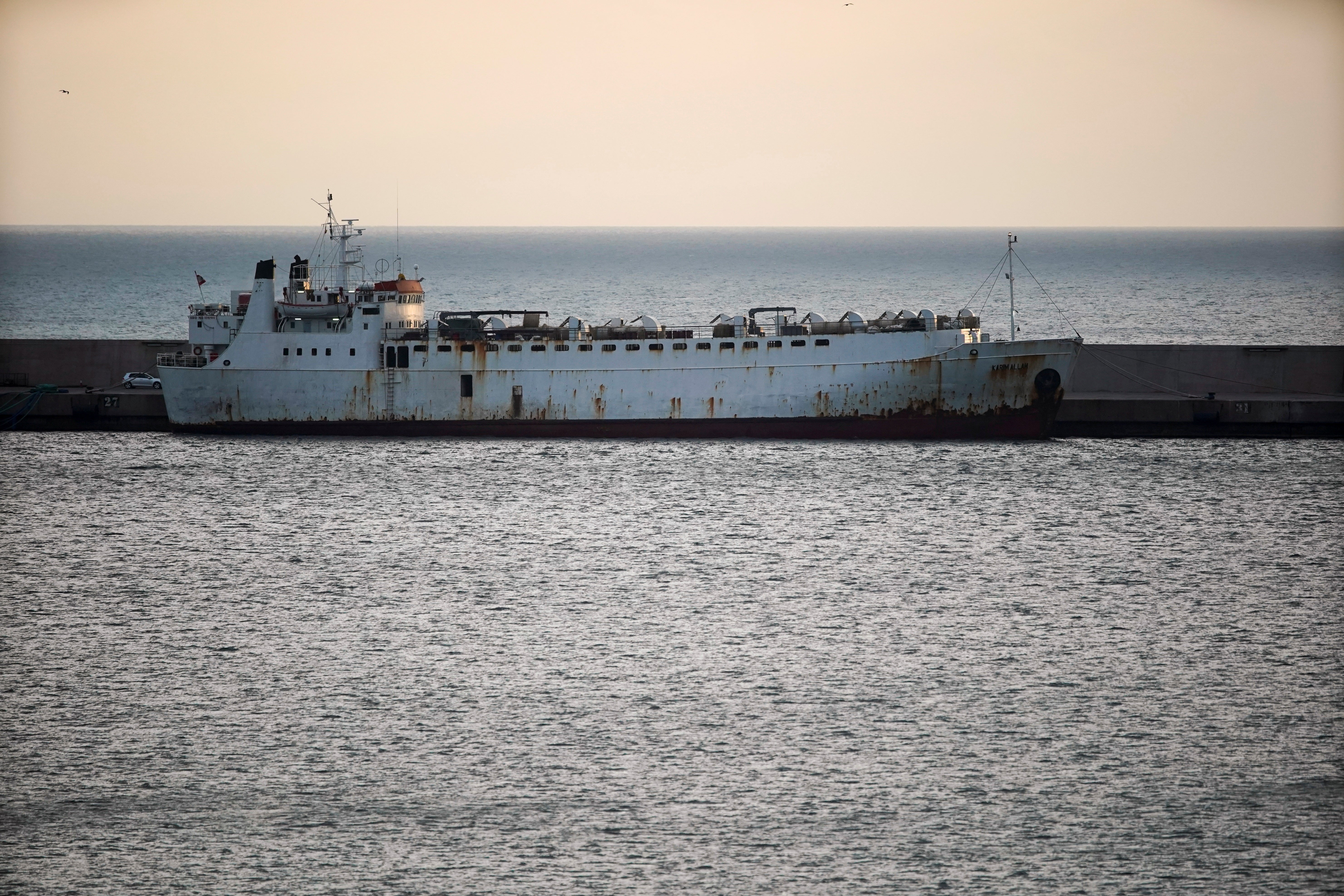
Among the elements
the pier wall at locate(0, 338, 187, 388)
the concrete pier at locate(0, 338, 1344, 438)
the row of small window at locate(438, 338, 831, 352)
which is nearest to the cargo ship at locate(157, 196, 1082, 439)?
the row of small window at locate(438, 338, 831, 352)

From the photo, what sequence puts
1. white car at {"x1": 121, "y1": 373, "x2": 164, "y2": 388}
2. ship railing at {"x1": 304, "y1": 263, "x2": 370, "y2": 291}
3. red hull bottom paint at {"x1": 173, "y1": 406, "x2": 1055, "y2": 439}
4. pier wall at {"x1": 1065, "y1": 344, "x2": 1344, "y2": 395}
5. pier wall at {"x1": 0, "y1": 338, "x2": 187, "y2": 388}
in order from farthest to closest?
white car at {"x1": 121, "y1": 373, "x2": 164, "y2": 388} → pier wall at {"x1": 0, "y1": 338, "x2": 187, "y2": 388} → ship railing at {"x1": 304, "y1": 263, "x2": 370, "y2": 291} → pier wall at {"x1": 1065, "y1": 344, "x2": 1344, "y2": 395} → red hull bottom paint at {"x1": 173, "y1": 406, "x2": 1055, "y2": 439}

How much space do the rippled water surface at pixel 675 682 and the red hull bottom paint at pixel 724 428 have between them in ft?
16.9

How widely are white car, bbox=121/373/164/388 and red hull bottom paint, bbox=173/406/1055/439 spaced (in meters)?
7.33

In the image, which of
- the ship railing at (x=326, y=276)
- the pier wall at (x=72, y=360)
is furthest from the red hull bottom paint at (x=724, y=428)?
the pier wall at (x=72, y=360)

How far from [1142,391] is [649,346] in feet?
68.3

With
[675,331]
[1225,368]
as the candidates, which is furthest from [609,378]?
[1225,368]

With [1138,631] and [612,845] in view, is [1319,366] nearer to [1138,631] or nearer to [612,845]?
[1138,631]

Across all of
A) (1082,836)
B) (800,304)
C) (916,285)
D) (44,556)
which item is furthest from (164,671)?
(916,285)

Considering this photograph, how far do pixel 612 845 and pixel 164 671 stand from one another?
40.7 ft

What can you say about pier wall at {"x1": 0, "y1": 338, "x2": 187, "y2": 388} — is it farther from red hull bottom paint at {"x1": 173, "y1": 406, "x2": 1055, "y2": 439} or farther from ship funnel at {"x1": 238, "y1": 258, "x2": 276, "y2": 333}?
red hull bottom paint at {"x1": 173, "y1": 406, "x2": 1055, "y2": 439}

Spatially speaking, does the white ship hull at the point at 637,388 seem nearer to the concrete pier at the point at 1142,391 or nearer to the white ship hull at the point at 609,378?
the white ship hull at the point at 609,378

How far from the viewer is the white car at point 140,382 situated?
61.9m

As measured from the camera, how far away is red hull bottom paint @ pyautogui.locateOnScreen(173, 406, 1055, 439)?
179ft

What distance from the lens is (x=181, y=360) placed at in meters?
56.3
